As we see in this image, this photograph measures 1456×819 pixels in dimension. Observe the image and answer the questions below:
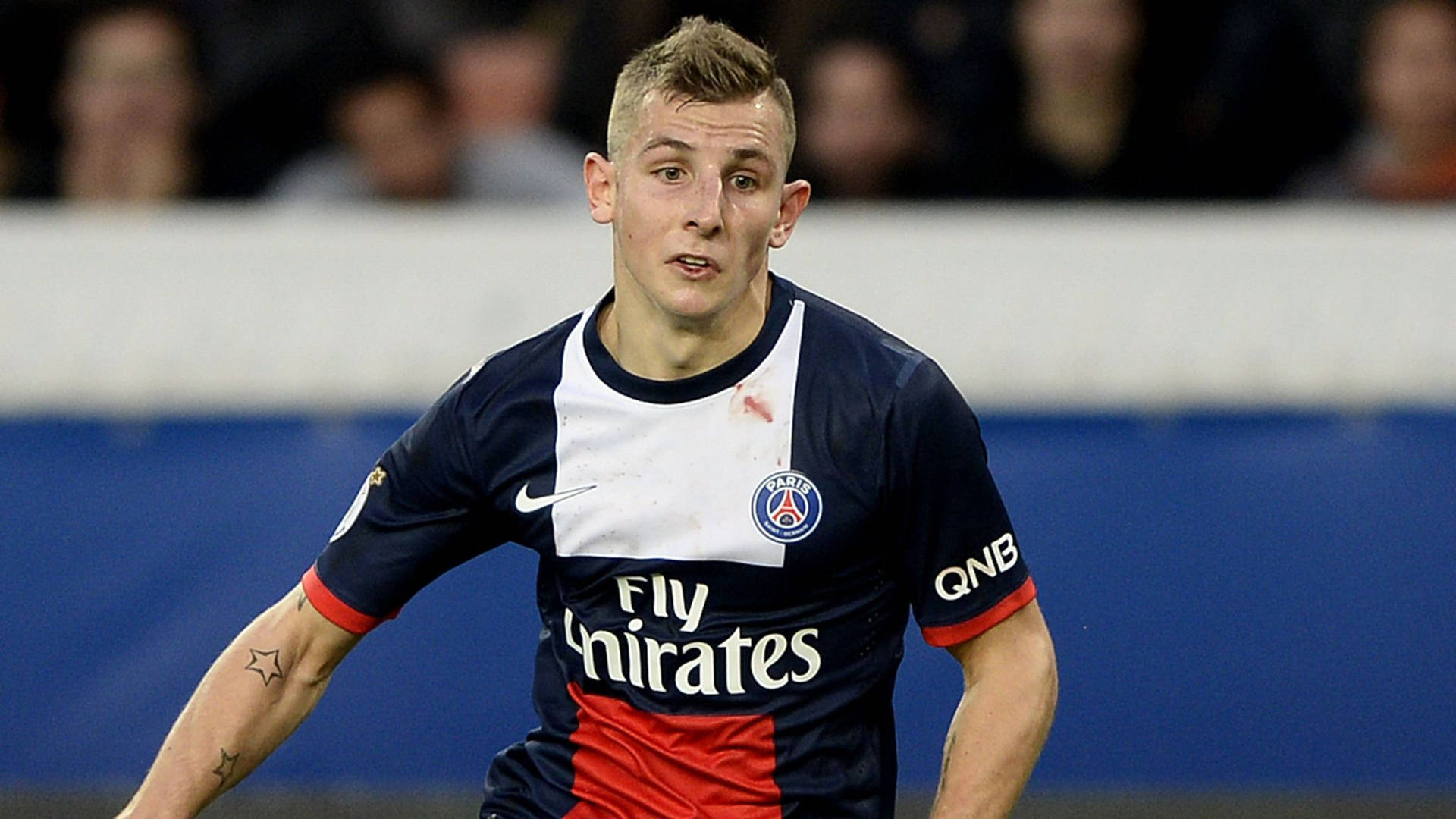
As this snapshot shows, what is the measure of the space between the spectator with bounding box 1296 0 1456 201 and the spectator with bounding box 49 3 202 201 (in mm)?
3025

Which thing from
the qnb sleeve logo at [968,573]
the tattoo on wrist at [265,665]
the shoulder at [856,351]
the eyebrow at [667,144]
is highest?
the eyebrow at [667,144]

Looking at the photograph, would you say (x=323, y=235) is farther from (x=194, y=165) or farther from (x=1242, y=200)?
(x=1242, y=200)

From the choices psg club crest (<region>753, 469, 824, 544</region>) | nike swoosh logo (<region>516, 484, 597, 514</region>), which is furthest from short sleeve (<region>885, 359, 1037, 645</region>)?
nike swoosh logo (<region>516, 484, 597, 514</region>)

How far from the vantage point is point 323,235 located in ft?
16.2

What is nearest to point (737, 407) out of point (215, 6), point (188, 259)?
point (188, 259)

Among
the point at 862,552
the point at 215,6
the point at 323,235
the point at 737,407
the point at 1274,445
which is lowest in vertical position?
the point at 1274,445

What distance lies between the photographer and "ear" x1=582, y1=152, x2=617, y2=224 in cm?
273

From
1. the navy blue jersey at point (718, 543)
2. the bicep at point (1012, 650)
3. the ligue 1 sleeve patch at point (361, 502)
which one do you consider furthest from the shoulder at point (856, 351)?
the ligue 1 sleeve patch at point (361, 502)

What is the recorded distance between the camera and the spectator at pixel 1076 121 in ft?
17.0

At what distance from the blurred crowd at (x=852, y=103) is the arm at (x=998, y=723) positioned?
8.66 feet

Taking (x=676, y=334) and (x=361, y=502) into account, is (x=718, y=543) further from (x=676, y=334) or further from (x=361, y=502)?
(x=361, y=502)

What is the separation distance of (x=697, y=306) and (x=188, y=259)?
8.53ft

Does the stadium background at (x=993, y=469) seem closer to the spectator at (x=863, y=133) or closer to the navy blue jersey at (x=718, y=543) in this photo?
the spectator at (x=863, y=133)

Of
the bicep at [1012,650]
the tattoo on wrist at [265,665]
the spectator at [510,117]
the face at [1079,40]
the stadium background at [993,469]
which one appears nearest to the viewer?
the bicep at [1012,650]
